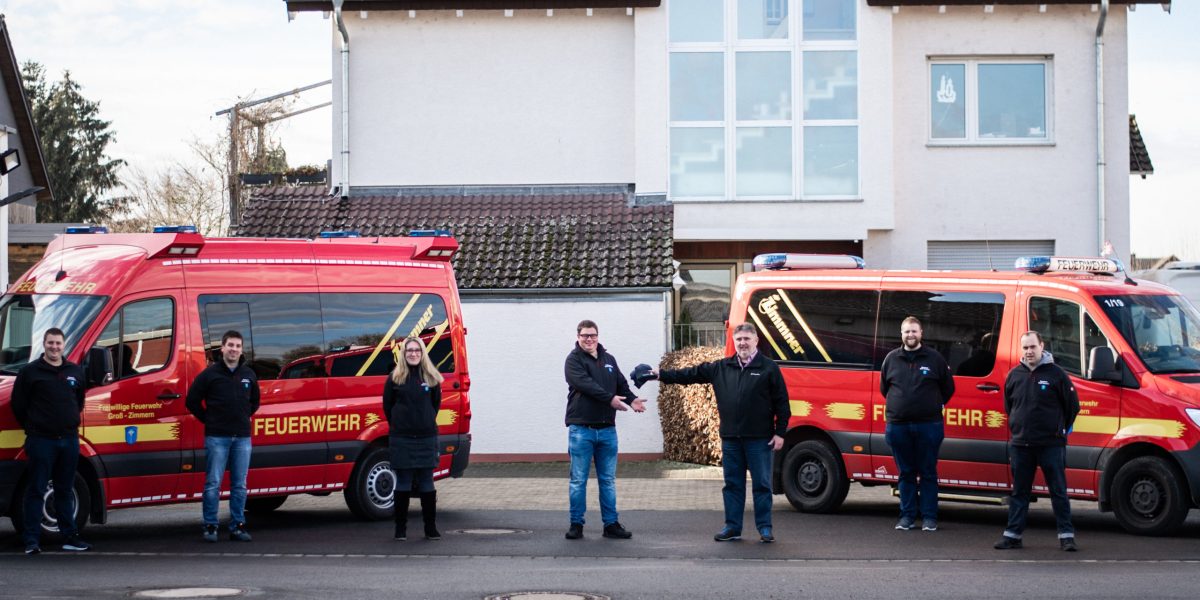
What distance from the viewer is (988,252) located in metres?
23.2

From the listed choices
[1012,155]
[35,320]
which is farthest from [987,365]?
[1012,155]

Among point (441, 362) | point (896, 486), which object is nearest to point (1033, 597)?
point (896, 486)

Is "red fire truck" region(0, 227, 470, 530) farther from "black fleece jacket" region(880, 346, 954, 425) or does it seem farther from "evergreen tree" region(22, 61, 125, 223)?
"evergreen tree" region(22, 61, 125, 223)

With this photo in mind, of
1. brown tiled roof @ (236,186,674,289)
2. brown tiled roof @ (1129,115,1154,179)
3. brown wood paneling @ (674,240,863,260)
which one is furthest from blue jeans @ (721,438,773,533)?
brown tiled roof @ (1129,115,1154,179)

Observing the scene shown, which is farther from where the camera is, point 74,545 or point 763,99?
point 763,99

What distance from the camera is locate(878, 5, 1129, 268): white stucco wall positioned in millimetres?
22938

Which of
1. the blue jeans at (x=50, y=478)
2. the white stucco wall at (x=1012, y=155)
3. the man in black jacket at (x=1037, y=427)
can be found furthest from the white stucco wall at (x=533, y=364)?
the blue jeans at (x=50, y=478)

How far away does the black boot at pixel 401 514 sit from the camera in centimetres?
1285

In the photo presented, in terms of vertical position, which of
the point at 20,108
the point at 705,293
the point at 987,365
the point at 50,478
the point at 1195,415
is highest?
the point at 20,108

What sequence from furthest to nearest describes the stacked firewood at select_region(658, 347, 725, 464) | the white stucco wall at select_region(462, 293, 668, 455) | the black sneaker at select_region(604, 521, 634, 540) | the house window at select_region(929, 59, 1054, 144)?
the house window at select_region(929, 59, 1054, 144)
the white stucco wall at select_region(462, 293, 668, 455)
the stacked firewood at select_region(658, 347, 725, 464)
the black sneaker at select_region(604, 521, 634, 540)

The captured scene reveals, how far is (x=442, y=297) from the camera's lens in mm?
15195

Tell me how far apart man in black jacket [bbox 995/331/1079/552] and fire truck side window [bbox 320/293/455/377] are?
5658mm

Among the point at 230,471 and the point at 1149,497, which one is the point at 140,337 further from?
the point at 1149,497

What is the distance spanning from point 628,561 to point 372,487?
401 cm
